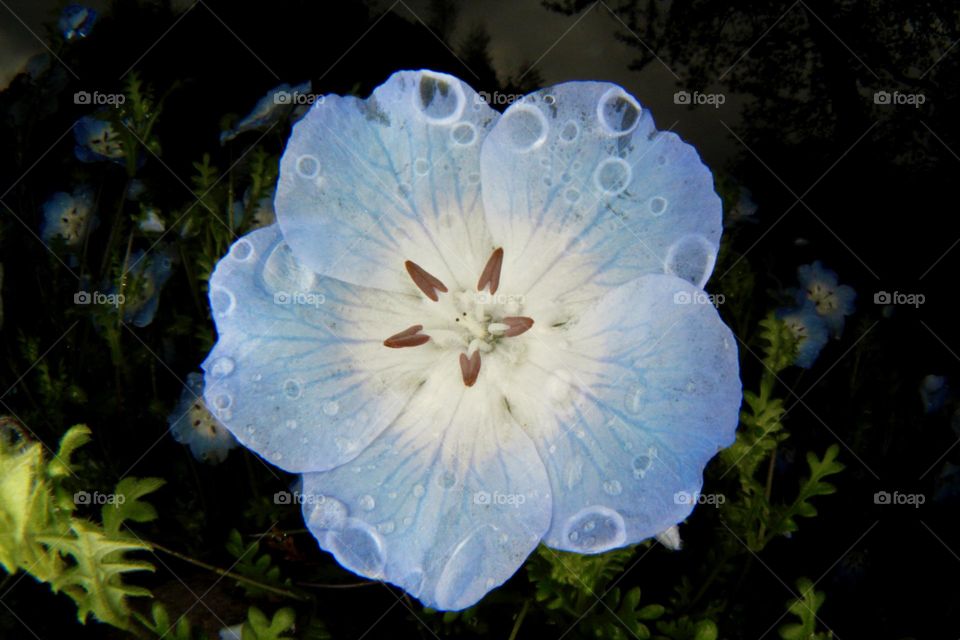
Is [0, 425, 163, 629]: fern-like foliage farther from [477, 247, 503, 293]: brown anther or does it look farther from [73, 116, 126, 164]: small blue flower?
[73, 116, 126, 164]: small blue flower

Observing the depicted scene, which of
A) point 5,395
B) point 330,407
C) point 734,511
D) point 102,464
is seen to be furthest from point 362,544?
point 5,395

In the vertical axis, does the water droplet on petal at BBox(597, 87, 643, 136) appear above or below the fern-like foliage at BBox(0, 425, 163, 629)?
above

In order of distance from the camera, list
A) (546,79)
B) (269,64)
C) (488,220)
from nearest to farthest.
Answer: (488,220)
(546,79)
(269,64)

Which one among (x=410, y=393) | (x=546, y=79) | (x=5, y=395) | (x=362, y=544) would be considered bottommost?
(x=5, y=395)

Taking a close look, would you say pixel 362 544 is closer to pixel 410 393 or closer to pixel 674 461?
pixel 410 393

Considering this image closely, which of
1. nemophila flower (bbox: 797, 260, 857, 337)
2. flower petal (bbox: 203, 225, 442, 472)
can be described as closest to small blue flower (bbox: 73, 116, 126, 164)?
flower petal (bbox: 203, 225, 442, 472)

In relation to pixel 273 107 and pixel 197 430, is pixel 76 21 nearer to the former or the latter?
pixel 273 107

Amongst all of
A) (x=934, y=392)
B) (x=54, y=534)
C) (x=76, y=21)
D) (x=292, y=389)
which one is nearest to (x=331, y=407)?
(x=292, y=389)
